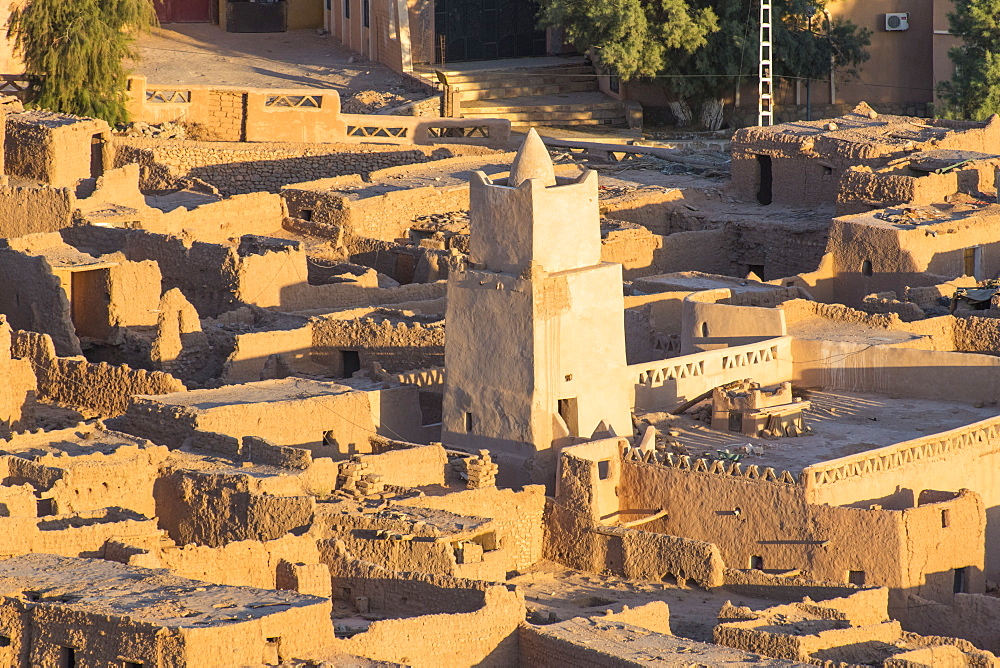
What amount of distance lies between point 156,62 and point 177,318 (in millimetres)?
20093

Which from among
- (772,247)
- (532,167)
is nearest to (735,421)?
(532,167)

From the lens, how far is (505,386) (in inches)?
1166

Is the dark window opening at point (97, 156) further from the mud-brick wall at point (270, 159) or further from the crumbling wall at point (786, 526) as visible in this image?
the crumbling wall at point (786, 526)

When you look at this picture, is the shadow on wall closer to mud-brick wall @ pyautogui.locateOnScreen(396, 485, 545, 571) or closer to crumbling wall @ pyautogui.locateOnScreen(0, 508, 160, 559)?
mud-brick wall @ pyautogui.locateOnScreen(396, 485, 545, 571)

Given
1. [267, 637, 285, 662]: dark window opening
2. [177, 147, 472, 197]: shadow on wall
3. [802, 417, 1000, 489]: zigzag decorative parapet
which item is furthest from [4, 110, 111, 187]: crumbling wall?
[267, 637, 285, 662]: dark window opening

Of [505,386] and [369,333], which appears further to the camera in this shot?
[369,333]

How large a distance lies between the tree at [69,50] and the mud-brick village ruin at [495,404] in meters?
0.24

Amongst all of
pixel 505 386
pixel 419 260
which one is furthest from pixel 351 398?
pixel 419 260

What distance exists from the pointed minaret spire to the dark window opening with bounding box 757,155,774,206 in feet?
56.5

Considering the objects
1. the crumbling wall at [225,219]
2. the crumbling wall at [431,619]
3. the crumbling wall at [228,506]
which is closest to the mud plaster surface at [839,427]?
the crumbling wall at [228,506]

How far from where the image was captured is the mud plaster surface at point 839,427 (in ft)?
94.8

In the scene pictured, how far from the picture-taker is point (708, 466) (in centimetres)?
2802

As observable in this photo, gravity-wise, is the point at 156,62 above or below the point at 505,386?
above

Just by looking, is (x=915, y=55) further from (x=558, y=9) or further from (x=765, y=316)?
(x=765, y=316)
